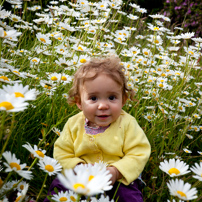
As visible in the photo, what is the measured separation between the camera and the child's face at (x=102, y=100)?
139cm

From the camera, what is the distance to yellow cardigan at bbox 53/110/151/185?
140cm

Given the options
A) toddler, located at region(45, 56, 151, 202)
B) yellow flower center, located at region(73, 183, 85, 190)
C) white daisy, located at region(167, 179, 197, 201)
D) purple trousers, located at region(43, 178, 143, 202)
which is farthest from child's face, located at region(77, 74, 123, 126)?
yellow flower center, located at region(73, 183, 85, 190)

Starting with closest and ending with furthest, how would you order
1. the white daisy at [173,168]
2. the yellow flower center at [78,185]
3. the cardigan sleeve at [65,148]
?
the yellow flower center at [78,185] → the white daisy at [173,168] → the cardigan sleeve at [65,148]

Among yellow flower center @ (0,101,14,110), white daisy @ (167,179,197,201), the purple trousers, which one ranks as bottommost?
the purple trousers

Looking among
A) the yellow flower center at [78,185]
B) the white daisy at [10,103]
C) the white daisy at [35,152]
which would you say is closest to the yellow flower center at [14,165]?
the white daisy at [35,152]

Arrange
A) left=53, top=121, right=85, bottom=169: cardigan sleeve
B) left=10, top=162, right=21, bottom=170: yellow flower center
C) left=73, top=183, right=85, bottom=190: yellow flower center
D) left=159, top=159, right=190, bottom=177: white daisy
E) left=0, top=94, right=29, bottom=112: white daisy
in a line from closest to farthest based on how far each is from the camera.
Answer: left=73, top=183, right=85, bottom=190: yellow flower center < left=0, top=94, right=29, bottom=112: white daisy < left=10, top=162, right=21, bottom=170: yellow flower center < left=159, top=159, right=190, bottom=177: white daisy < left=53, top=121, right=85, bottom=169: cardigan sleeve

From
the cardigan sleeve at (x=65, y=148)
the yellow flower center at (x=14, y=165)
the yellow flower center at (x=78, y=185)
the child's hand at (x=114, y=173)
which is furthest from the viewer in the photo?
the cardigan sleeve at (x=65, y=148)

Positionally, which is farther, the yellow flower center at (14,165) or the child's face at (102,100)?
the child's face at (102,100)

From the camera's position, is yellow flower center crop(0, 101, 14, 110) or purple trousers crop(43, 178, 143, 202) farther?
purple trousers crop(43, 178, 143, 202)

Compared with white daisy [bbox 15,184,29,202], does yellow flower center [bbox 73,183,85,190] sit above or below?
above

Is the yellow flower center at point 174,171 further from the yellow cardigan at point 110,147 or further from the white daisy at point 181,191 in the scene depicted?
the yellow cardigan at point 110,147

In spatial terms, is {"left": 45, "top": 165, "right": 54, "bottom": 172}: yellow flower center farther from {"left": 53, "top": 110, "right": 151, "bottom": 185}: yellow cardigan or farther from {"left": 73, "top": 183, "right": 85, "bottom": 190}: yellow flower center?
{"left": 73, "top": 183, "right": 85, "bottom": 190}: yellow flower center

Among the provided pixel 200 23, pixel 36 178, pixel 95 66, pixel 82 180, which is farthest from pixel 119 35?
pixel 200 23

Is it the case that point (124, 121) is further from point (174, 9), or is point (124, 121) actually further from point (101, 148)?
point (174, 9)
